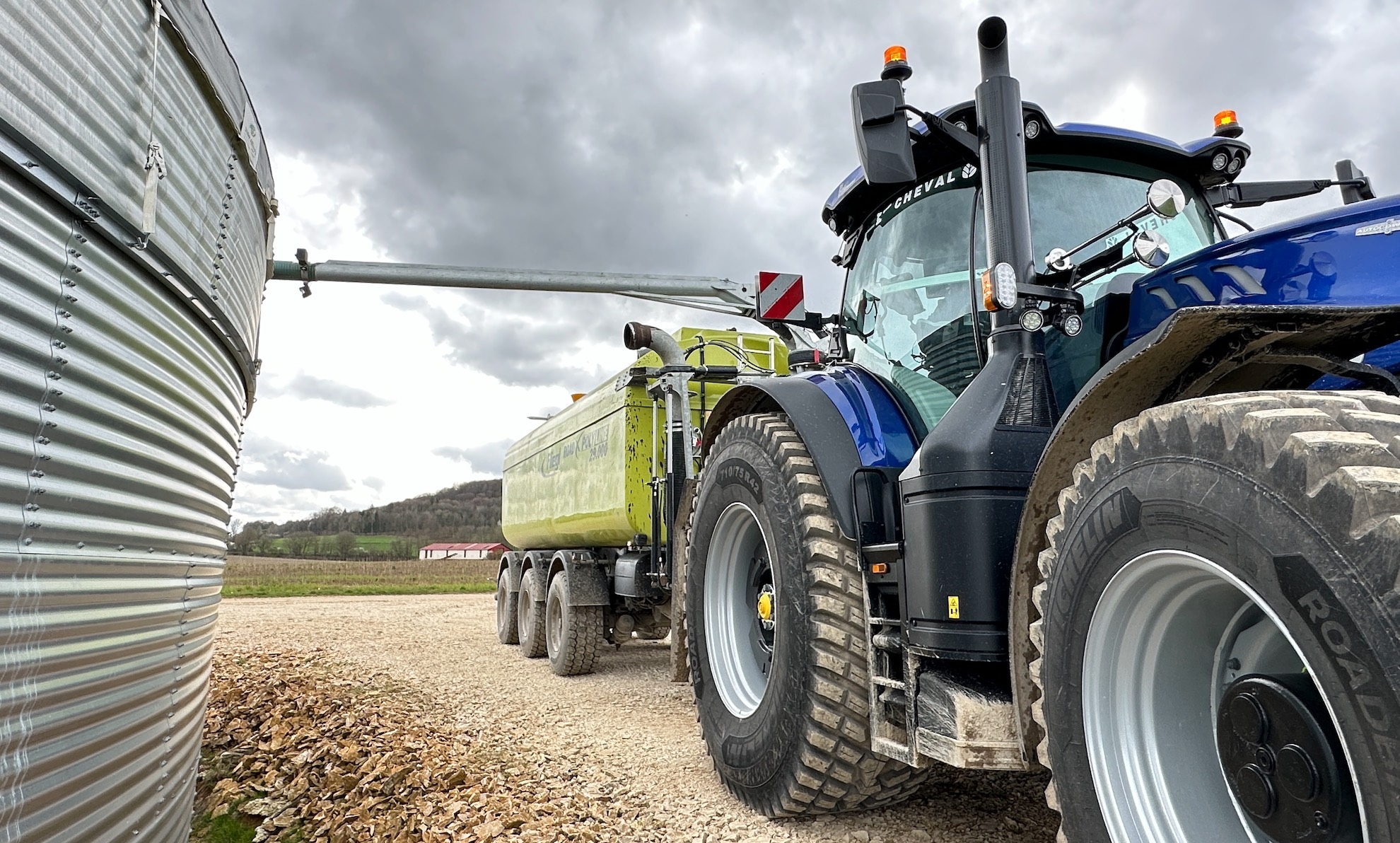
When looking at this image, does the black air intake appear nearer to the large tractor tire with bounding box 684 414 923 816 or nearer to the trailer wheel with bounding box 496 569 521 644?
the large tractor tire with bounding box 684 414 923 816

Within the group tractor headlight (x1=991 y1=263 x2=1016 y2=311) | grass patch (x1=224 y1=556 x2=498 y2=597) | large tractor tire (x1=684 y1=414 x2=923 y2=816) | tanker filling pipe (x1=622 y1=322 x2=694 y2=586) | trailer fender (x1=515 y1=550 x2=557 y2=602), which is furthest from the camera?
grass patch (x1=224 y1=556 x2=498 y2=597)

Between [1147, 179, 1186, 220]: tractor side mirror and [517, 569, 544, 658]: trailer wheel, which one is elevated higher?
[1147, 179, 1186, 220]: tractor side mirror

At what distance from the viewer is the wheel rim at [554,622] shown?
814 centimetres

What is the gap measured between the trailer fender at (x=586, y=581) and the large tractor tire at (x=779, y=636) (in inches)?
150

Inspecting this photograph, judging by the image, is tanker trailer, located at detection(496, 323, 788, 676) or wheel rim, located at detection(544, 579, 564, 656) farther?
wheel rim, located at detection(544, 579, 564, 656)

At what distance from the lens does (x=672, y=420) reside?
6.85 metres

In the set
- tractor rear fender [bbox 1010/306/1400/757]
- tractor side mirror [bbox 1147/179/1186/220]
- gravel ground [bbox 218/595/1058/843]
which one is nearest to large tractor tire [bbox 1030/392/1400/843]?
tractor rear fender [bbox 1010/306/1400/757]

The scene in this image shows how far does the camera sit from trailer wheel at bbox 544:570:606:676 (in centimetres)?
789

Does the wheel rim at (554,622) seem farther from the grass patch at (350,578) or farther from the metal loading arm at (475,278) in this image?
the grass patch at (350,578)

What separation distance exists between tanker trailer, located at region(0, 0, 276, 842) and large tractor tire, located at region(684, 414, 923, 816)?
2186mm

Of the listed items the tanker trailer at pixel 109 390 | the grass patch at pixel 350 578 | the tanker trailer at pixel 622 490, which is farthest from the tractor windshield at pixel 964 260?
the grass patch at pixel 350 578

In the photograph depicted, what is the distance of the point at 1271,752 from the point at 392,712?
5.58m

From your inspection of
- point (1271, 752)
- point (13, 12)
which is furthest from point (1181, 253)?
point (13, 12)

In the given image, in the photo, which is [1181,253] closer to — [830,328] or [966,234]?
[966,234]
